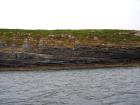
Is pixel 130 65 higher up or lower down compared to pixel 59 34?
lower down

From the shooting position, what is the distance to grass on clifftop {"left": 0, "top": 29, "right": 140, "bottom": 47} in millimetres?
58403

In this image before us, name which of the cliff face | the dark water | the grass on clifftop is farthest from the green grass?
the dark water

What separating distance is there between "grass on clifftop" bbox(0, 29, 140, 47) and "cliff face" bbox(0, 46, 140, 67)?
170 cm

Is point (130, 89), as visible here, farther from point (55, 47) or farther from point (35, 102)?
point (55, 47)

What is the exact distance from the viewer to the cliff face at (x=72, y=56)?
53969 mm

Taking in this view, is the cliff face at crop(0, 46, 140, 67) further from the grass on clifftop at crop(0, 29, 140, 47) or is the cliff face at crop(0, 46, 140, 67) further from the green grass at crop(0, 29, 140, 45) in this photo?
the green grass at crop(0, 29, 140, 45)

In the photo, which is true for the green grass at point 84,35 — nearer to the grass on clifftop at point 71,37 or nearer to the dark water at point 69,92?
the grass on clifftop at point 71,37

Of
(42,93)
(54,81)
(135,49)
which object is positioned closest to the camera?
(42,93)

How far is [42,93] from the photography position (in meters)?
29.5

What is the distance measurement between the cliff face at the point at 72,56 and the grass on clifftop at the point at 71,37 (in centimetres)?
170

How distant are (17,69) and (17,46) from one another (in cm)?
593

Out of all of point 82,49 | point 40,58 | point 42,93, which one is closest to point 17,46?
point 40,58

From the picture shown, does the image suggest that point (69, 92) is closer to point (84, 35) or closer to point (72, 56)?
point (72, 56)

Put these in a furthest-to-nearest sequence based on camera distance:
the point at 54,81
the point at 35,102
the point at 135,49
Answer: the point at 135,49, the point at 54,81, the point at 35,102
